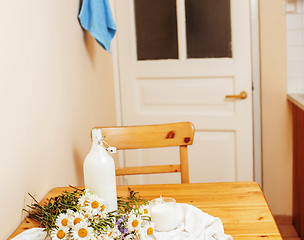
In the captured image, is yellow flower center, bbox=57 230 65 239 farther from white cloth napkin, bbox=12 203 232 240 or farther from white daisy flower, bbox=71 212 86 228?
white cloth napkin, bbox=12 203 232 240

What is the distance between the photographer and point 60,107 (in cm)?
175

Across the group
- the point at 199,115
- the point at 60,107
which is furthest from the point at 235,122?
the point at 60,107

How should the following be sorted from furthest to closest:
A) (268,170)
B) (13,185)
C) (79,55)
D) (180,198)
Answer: (268,170)
(79,55)
(180,198)
(13,185)

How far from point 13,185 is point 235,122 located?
1661 mm

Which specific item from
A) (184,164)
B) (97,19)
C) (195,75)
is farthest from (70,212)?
(195,75)

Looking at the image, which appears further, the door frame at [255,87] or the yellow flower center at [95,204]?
the door frame at [255,87]

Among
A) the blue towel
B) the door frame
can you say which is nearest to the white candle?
the blue towel

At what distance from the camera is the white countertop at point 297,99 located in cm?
238

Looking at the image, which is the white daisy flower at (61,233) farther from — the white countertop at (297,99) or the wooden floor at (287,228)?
the wooden floor at (287,228)

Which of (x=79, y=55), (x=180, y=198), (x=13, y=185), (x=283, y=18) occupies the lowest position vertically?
(x=180, y=198)

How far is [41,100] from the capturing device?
60.9 inches

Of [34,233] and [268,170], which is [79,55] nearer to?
[34,233]

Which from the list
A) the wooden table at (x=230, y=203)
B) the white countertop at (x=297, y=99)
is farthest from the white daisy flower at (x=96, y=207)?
the white countertop at (x=297, y=99)

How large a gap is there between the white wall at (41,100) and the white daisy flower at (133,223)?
1.27 ft
